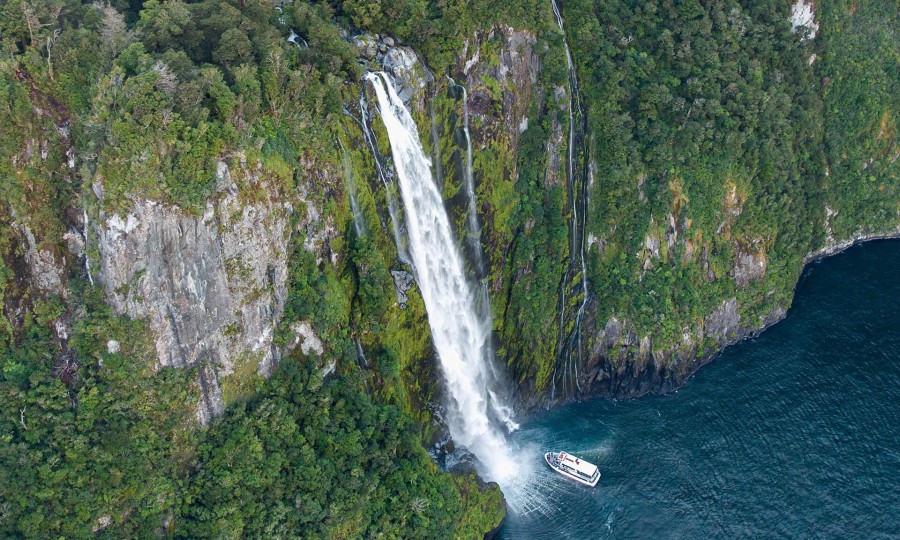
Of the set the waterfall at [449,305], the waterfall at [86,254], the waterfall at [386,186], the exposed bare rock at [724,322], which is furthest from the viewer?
the exposed bare rock at [724,322]

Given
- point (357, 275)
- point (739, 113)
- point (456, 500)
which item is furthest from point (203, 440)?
point (739, 113)

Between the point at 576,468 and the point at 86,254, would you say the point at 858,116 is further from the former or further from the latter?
the point at 86,254

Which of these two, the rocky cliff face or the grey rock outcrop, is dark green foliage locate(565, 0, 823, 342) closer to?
the rocky cliff face

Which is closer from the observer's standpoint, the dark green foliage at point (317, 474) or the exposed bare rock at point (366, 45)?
the dark green foliage at point (317, 474)

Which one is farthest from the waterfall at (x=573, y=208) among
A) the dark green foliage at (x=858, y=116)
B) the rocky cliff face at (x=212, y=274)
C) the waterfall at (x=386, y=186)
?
the dark green foliage at (x=858, y=116)

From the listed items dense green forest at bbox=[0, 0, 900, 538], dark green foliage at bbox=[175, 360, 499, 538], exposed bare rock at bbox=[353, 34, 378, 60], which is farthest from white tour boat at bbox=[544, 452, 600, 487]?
exposed bare rock at bbox=[353, 34, 378, 60]

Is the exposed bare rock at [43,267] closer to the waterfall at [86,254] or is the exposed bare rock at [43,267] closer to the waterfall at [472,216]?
the waterfall at [86,254]
